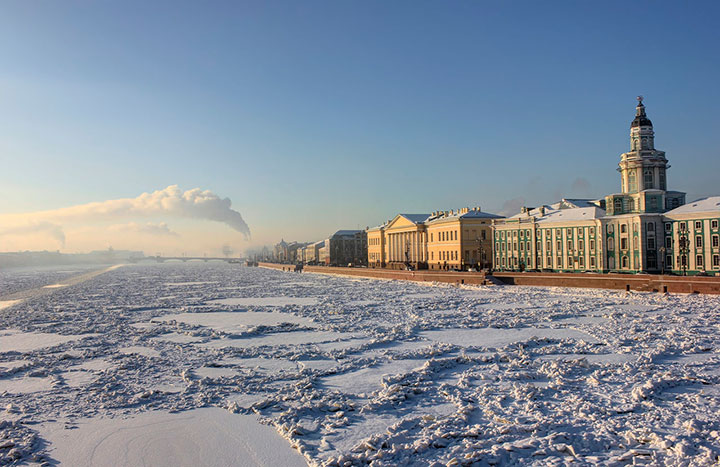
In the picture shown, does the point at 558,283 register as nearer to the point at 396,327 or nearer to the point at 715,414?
the point at 396,327

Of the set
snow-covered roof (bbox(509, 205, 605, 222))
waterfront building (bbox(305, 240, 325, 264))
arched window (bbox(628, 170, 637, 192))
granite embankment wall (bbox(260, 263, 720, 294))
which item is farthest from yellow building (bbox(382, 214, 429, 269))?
waterfront building (bbox(305, 240, 325, 264))

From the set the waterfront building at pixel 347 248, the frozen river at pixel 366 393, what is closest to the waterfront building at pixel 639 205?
the frozen river at pixel 366 393

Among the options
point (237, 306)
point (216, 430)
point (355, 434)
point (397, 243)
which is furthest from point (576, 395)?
point (397, 243)

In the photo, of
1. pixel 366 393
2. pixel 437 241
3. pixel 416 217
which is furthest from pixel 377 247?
pixel 366 393

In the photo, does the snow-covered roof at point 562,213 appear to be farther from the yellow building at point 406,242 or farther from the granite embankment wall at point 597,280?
the yellow building at point 406,242

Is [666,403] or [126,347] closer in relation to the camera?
[666,403]

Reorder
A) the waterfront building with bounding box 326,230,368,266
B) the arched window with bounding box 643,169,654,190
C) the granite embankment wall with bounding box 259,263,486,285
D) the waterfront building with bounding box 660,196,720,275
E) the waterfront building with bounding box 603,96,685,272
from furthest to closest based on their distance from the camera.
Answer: the waterfront building with bounding box 326,230,368,266 → the granite embankment wall with bounding box 259,263,486,285 → the arched window with bounding box 643,169,654,190 → the waterfront building with bounding box 603,96,685,272 → the waterfront building with bounding box 660,196,720,275

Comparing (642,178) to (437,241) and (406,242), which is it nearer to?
(437,241)

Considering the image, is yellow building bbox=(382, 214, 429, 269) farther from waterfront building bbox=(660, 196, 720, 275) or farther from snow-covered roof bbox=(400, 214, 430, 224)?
waterfront building bbox=(660, 196, 720, 275)

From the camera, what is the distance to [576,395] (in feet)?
37.9

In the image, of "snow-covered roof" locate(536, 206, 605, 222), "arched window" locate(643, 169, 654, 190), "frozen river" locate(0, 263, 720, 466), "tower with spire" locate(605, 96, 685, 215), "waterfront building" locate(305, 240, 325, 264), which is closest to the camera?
"frozen river" locate(0, 263, 720, 466)

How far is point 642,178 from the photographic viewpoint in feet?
168

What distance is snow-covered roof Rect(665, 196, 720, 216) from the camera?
43.9 metres

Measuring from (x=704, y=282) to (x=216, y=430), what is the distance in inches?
1348
